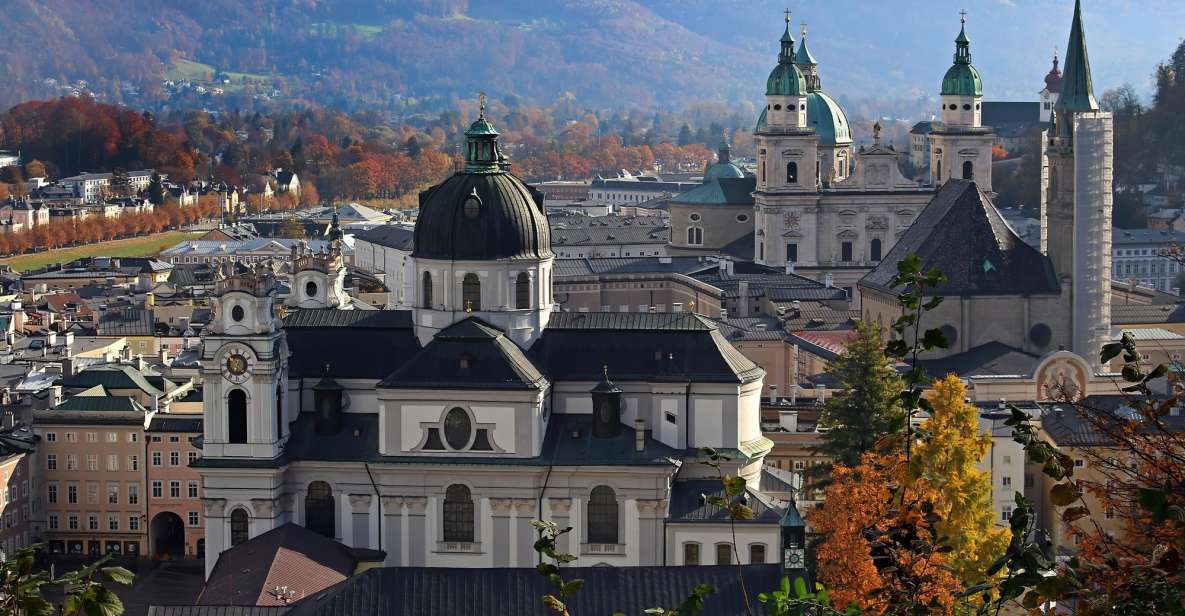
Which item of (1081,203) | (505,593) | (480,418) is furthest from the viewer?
(1081,203)

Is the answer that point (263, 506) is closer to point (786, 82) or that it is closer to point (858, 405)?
point (858, 405)

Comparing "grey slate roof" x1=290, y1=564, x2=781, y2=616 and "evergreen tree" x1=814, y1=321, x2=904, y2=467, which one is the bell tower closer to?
"evergreen tree" x1=814, y1=321, x2=904, y2=467

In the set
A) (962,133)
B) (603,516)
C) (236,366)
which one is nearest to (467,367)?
(603,516)

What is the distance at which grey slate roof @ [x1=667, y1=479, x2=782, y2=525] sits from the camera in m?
47.7

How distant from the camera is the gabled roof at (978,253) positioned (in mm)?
68812

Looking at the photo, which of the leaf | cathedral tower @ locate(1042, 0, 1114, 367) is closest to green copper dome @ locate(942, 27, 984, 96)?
cathedral tower @ locate(1042, 0, 1114, 367)

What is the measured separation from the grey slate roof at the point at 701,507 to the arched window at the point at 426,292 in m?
6.89

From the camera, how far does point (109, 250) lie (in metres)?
147

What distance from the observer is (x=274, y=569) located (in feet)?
148

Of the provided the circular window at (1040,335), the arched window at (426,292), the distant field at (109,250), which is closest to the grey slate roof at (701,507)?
the arched window at (426,292)

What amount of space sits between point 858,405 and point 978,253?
58.7ft

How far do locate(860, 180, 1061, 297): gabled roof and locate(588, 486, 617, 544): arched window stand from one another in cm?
2155

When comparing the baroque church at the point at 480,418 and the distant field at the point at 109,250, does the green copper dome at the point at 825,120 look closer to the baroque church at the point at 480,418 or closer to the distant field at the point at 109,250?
the baroque church at the point at 480,418

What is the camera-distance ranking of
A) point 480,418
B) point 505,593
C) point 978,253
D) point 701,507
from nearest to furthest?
point 505,593 → point 701,507 → point 480,418 → point 978,253
